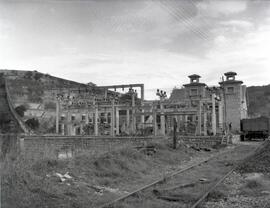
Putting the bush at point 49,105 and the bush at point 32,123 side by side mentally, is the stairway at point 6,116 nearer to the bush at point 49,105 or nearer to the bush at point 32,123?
the bush at point 32,123

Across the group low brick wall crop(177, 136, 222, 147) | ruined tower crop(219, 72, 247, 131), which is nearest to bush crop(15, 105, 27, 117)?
ruined tower crop(219, 72, 247, 131)

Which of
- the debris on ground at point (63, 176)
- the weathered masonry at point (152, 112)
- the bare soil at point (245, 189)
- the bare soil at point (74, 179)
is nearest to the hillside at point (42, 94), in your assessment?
the weathered masonry at point (152, 112)

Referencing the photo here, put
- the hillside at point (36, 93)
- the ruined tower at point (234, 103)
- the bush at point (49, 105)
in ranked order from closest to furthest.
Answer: the hillside at point (36, 93), the ruined tower at point (234, 103), the bush at point (49, 105)

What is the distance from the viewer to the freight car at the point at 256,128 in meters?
38.2

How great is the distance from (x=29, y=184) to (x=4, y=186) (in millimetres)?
691

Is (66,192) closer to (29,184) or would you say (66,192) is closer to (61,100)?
(29,184)

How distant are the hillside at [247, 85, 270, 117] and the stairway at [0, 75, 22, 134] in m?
66.0

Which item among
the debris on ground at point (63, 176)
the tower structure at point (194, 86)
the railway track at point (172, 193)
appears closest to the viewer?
the railway track at point (172, 193)

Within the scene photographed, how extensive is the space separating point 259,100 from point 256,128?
76654mm

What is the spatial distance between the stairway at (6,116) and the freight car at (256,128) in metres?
26.7

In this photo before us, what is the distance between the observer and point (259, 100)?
365 feet

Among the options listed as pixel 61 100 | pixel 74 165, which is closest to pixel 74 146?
pixel 61 100

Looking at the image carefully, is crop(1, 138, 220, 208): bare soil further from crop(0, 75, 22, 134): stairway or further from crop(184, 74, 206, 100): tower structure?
crop(184, 74, 206, 100): tower structure

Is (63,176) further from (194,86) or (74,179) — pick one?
(194,86)
